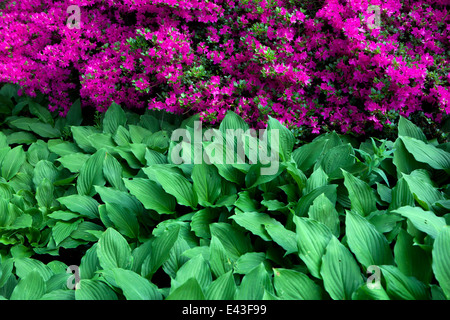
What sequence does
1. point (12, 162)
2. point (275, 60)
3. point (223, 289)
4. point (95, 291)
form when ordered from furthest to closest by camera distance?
point (12, 162) → point (275, 60) → point (95, 291) → point (223, 289)

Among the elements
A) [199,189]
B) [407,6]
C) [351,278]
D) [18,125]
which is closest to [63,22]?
[18,125]

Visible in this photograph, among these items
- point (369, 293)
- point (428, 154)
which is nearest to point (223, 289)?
point (369, 293)

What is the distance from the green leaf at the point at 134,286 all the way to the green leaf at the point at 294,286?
510 millimetres

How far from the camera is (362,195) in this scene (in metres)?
2.15

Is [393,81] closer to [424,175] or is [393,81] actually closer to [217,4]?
[424,175]

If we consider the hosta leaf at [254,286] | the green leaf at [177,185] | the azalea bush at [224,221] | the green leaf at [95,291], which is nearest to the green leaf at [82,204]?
the azalea bush at [224,221]

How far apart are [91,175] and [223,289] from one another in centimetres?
135

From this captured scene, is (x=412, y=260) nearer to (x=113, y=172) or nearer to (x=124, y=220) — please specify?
(x=124, y=220)

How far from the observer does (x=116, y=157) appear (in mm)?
2838

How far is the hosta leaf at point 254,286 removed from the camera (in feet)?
5.39

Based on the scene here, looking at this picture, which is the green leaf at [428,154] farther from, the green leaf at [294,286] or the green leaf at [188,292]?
the green leaf at [188,292]

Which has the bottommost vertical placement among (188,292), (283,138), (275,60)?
(188,292)

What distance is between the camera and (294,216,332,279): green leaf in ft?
5.68
